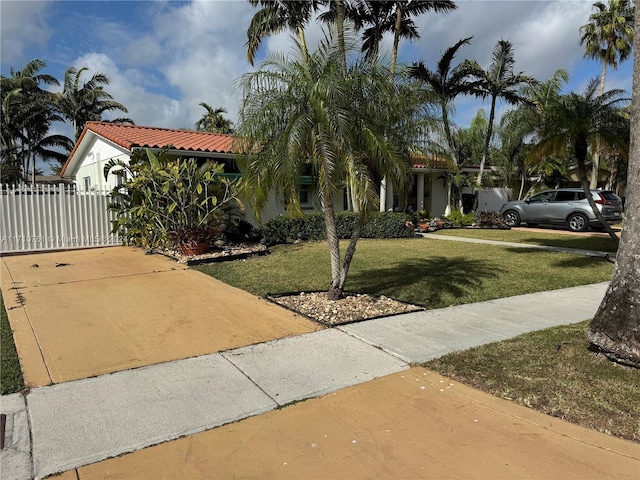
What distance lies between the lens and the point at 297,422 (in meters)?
3.40

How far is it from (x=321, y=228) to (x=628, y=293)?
10751 millimetres

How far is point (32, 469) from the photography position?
2820 mm

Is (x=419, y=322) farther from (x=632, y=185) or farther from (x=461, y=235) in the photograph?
(x=461, y=235)

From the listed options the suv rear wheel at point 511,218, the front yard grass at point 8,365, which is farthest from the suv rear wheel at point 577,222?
the front yard grass at point 8,365

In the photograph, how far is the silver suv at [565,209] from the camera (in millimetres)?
17983

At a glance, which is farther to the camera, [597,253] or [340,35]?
[597,253]

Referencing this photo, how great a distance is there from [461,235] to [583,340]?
1252 centimetres

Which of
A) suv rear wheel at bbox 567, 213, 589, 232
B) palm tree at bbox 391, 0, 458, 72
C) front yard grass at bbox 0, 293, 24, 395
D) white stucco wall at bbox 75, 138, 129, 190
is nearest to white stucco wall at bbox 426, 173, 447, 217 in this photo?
suv rear wheel at bbox 567, 213, 589, 232

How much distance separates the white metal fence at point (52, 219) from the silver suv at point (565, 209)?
16974mm

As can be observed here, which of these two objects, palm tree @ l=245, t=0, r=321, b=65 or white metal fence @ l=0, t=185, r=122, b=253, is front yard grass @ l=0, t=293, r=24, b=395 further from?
palm tree @ l=245, t=0, r=321, b=65

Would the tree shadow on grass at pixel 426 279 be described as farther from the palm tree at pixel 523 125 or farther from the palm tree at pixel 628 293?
the palm tree at pixel 523 125

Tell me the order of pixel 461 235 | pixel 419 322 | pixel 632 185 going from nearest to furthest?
pixel 632 185 < pixel 419 322 < pixel 461 235

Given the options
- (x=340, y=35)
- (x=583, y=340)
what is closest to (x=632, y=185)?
(x=583, y=340)

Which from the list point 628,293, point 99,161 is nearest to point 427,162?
point 628,293
